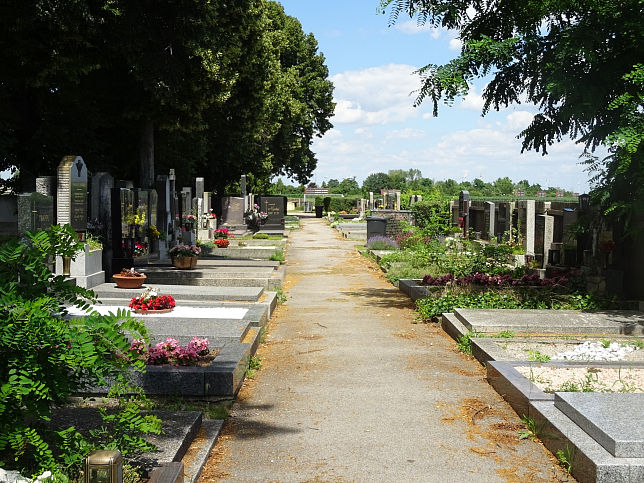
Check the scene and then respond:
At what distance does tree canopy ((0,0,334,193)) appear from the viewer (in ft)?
54.5

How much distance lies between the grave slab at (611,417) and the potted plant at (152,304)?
6039mm

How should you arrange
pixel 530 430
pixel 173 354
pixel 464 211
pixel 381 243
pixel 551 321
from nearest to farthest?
pixel 530 430, pixel 173 354, pixel 551 321, pixel 381 243, pixel 464 211

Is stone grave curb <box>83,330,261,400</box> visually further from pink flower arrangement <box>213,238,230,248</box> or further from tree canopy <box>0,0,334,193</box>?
pink flower arrangement <box>213,238,230,248</box>

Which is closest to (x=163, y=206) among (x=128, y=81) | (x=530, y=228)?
(x=128, y=81)

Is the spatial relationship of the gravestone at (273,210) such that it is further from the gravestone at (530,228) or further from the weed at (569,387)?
the weed at (569,387)

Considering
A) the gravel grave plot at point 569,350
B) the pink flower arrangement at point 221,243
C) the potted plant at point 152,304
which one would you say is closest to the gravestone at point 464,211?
the pink flower arrangement at point 221,243

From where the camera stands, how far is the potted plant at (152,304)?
9930mm

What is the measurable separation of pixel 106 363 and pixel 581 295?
9.72 meters

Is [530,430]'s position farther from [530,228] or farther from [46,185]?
[530,228]

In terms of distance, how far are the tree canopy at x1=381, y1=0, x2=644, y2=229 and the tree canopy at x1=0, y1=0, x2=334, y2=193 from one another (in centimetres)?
728

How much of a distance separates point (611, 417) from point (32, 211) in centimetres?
923

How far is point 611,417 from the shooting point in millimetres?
5066

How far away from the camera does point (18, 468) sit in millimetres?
4020

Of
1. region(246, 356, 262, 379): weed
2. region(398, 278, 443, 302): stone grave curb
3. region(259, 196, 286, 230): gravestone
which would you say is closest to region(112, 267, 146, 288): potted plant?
region(246, 356, 262, 379): weed
